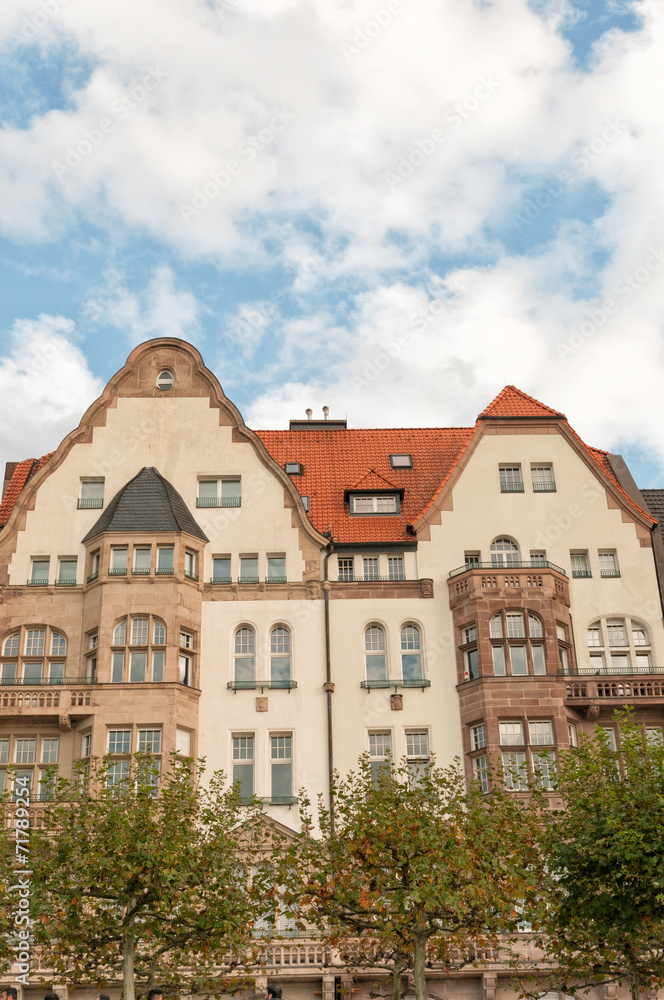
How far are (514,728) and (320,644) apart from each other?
832 cm

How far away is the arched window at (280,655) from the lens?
46875 mm

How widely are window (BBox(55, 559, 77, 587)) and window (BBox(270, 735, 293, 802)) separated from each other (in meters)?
10.4

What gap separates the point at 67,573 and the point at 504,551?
18202 millimetres

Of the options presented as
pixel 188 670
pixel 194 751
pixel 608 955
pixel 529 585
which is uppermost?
pixel 529 585

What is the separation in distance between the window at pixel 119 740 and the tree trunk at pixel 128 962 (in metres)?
11.5

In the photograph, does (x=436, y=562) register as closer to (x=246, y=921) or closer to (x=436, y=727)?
(x=436, y=727)

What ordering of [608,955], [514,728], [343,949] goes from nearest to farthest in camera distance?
[608,955] → [343,949] → [514,728]

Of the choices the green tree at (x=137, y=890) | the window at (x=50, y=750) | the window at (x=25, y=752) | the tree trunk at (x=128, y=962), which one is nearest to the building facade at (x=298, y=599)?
the window at (x=50, y=750)

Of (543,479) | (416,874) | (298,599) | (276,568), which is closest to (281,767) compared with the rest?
(298,599)

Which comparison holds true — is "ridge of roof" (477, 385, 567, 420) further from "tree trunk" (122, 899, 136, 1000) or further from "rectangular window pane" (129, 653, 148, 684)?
"tree trunk" (122, 899, 136, 1000)

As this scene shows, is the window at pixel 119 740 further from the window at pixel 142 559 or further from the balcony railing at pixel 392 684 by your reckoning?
the balcony railing at pixel 392 684

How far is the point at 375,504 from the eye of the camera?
5197 cm

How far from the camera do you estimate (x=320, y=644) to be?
47.3 m

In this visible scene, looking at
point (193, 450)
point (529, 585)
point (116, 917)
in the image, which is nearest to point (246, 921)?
point (116, 917)
